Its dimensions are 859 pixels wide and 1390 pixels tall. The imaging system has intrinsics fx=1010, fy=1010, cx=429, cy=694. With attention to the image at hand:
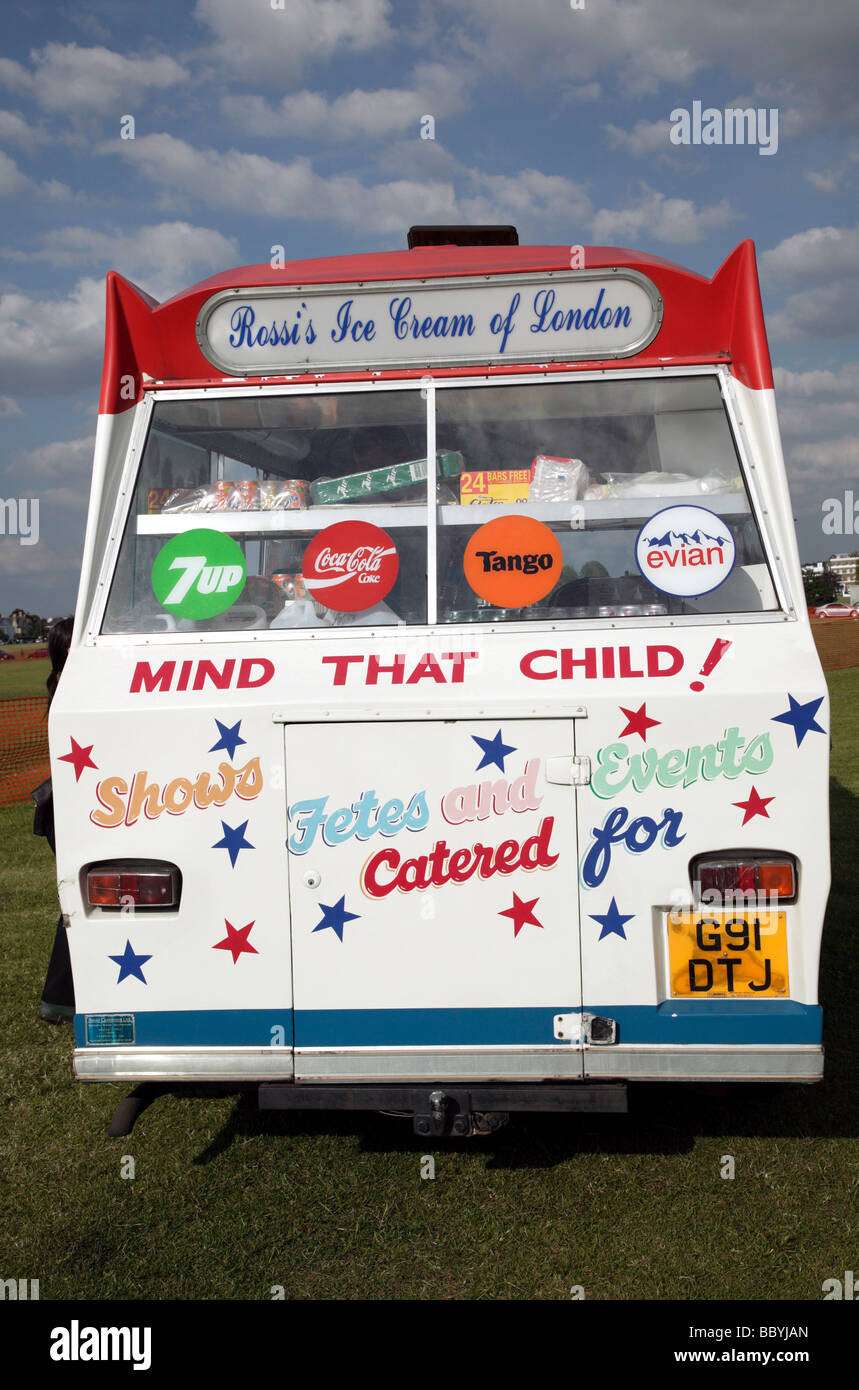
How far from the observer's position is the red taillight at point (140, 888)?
321 centimetres

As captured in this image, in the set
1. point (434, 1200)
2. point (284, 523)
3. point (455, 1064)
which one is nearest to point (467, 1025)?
point (455, 1064)

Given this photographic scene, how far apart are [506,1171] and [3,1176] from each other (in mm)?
1860

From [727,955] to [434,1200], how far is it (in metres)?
1.33

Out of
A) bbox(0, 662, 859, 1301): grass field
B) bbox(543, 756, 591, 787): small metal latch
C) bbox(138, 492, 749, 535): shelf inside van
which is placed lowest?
bbox(0, 662, 859, 1301): grass field

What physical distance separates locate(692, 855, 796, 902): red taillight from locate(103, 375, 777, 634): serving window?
804mm

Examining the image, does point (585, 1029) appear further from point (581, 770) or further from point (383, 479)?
point (383, 479)

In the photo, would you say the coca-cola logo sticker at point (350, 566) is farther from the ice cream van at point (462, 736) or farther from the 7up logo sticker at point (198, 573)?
the 7up logo sticker at point (198, 573)

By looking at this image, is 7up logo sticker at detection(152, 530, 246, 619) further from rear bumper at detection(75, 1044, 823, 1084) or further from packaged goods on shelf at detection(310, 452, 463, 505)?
rear bumper at detection(75, 1044, 823, 1084)

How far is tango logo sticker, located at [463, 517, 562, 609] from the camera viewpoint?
11.1 feet

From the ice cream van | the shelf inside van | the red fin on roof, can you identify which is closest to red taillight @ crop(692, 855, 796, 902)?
the ice cream van

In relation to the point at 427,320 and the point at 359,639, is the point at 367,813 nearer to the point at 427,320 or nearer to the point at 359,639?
the point at 359,639

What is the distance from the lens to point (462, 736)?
310cm

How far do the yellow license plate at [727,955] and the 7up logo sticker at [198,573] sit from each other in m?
1.82
